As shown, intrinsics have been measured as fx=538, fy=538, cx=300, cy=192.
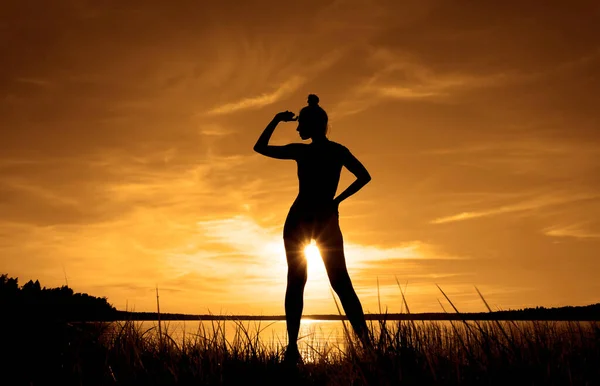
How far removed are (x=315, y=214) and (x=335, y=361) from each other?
1559 millimetres

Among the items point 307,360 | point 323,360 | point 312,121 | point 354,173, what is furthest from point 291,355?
point 312,121

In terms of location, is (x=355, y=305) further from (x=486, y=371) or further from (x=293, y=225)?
(x=486, y=371)

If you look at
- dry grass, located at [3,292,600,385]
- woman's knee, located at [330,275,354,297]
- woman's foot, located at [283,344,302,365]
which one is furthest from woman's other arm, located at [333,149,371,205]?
woman's foot, located at [283,344,302,365]

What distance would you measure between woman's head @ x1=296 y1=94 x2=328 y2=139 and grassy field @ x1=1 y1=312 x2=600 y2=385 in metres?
2.24

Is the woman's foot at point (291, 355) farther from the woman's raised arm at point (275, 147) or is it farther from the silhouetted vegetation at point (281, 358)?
the woman's raised arm at point (275, 147)

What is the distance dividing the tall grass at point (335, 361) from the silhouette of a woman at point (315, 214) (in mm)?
471

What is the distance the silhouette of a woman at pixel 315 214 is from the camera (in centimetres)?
592

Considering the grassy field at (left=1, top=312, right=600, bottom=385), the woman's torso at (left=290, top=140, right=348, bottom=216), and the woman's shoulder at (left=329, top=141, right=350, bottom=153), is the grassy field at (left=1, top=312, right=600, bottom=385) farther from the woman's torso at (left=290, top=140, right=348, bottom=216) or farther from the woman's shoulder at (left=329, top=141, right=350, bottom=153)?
the woman's shoulder at (left=329, top=141, right=350, bottom=153)

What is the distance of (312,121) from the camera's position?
620 cm

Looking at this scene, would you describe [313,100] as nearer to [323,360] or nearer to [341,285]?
[341,285]

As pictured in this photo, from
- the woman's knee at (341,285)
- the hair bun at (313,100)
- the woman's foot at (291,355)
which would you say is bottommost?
the woman's foot at (291,355)

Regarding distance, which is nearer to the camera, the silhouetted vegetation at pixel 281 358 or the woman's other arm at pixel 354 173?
the silhouetted vegetation at pixel 281 358

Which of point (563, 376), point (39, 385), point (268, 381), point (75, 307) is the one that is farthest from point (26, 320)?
point (563, 376)

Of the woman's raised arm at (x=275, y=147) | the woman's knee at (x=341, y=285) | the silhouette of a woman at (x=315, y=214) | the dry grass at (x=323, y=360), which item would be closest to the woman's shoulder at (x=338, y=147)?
the silhouette of a woman at (x=315, y=214)
